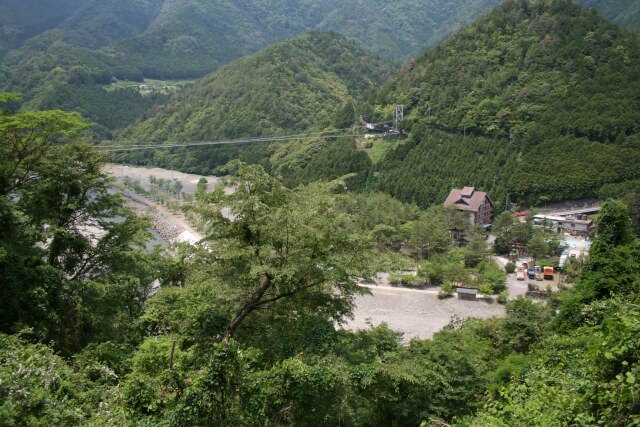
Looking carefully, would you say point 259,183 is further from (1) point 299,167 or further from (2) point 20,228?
(1) point 299,167

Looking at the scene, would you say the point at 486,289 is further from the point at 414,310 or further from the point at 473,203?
the point at 473,203

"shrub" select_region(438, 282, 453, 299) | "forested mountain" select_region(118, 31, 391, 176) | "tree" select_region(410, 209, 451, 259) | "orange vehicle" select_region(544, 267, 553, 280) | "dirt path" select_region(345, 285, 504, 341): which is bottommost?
"dirt path" select_region(345, 285, 504, 341)

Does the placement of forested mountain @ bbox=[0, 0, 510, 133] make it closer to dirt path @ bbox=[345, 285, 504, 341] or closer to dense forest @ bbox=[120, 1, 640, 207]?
dense forest @ bbox=[120, 1, 640, 207]

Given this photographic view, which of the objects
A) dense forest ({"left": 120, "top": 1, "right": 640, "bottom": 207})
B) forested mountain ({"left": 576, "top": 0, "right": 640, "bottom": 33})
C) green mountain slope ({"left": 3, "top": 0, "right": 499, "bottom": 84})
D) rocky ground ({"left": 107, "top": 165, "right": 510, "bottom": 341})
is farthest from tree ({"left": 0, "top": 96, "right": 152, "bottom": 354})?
green mountain slope ({"left": 3, "top": 0, "right": 499, "bottom": 84})

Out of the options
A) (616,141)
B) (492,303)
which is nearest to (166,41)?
(616,141)

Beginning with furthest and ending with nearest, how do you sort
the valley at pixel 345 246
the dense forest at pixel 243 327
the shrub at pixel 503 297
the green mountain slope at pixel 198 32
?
1. the green mountain slope at pixel 198 32
2. the shrub at pixel 503 297
3. the valley at pixel 345 246
4. the dense forest at pixel 243 327

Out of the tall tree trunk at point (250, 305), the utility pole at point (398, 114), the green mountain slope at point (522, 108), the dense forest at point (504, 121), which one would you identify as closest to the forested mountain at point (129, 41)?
the dense forest at point (504, 121)

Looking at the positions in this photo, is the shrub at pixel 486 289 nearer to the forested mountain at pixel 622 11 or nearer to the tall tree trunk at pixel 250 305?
the tall tree trunk at pixel 250 305
